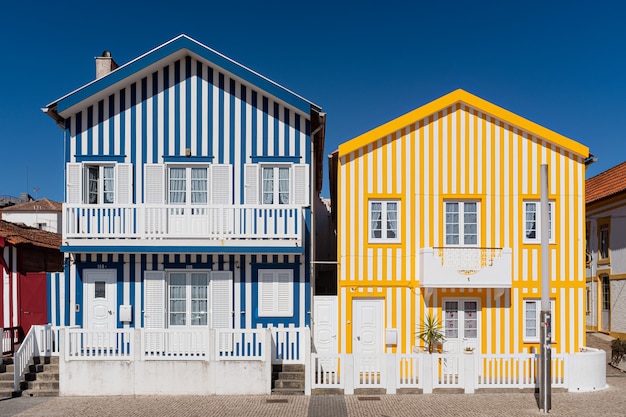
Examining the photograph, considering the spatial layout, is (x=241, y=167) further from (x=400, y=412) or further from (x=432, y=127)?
(x=400, y=412)

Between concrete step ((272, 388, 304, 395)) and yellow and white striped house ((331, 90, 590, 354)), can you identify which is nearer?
concrete step ((272, 388, 304, 395))

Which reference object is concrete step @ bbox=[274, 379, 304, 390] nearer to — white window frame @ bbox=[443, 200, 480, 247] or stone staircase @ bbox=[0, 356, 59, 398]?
stone staircase @ bbox=[0, 356, 59, 398]

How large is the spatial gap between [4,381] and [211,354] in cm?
521

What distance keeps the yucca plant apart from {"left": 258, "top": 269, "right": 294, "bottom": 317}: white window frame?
370cm

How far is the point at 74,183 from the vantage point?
54.3ft

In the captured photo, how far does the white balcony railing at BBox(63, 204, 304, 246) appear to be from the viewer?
15719 mm

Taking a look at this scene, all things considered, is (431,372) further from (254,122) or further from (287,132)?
(254,122)

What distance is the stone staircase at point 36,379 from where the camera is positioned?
1434 centimetres

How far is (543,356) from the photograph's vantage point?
12.9m

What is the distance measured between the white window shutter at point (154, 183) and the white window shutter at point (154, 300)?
81.0 inches

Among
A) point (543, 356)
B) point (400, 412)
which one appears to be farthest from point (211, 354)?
point (543, 356)

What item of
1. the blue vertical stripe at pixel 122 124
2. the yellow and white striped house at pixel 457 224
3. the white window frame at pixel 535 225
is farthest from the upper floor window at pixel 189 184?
the white window frame at pixel 535 225

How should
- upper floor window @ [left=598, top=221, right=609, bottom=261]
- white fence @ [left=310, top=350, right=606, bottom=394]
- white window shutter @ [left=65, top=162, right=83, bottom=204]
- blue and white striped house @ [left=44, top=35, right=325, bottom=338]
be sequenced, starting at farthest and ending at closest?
1. upper floor window @ [left=598, top=221, right=609, bottom=261]
2. white window shutter @ [left=65, top=162, right=83, bottom=204]
3. blue and white striped house @ [left=44, top=35, right=325, bottom=338]
4. white fence @ [left=310, top=350, right=606, bottom=394]

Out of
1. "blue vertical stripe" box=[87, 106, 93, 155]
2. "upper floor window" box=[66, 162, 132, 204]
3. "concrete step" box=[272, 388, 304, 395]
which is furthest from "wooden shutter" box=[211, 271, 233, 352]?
"blue vertical stripe" box=[87, 106, 93, 155]
